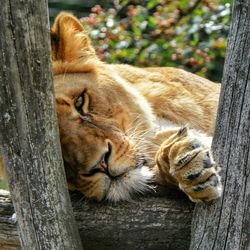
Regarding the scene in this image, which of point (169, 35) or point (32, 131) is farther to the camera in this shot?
point (169, 35)

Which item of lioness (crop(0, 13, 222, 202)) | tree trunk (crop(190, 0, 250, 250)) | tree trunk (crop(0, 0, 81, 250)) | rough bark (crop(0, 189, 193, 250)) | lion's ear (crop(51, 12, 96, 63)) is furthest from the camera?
lion's ear (crop(51, 12, 96, 63))

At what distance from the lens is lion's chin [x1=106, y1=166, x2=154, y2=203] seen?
268 centimetres

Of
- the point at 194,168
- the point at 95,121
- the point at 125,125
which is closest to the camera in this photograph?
the point at 194,168

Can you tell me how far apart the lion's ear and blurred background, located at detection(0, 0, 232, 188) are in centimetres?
162

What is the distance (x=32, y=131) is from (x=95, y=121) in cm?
Result: 65

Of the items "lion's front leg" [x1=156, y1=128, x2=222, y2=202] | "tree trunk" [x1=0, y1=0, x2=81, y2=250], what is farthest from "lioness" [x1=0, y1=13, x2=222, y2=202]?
"tree trunk" [x1=0, y1=0, x2=81, y2=250]

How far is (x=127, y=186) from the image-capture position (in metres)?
2.69

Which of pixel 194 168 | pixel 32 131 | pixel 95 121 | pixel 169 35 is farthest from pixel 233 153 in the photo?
pixel 169 35

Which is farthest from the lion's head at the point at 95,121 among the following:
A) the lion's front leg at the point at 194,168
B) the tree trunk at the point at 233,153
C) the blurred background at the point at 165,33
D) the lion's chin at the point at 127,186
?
the blurred background at the point at 165,33

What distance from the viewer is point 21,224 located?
2.39 metres

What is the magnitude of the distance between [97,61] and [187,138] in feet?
2.82

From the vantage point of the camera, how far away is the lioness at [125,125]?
8.11 ft

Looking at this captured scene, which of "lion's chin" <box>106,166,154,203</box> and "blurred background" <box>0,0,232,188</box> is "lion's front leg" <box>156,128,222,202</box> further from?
"blurred background" <box>0,0,232,188</box>

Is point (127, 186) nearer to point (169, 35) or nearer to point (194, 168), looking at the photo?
point (194, 168)
